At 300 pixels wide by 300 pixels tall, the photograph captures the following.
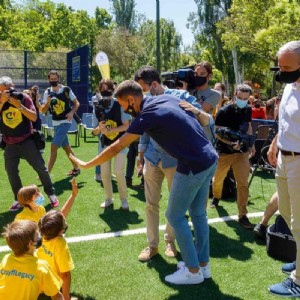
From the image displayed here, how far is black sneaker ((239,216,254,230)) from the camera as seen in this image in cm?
528

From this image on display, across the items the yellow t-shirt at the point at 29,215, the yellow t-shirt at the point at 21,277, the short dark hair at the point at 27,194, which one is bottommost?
the yellow t-shirt at the point at 21,277

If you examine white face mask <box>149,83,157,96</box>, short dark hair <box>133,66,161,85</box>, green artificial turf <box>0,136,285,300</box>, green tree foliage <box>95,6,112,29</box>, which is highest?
green tree foliage <box>95,6,112,29</box>

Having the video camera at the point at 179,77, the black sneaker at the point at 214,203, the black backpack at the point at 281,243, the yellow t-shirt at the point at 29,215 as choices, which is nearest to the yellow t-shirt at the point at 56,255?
the yellow t-shirt at the point at 29,215

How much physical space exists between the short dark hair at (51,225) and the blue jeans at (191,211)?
930 millimetres

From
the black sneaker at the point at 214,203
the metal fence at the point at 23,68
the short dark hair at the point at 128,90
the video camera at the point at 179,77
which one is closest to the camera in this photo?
the short dark hair at the point at 128,90

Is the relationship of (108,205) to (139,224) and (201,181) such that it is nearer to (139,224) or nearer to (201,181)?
(139,224)

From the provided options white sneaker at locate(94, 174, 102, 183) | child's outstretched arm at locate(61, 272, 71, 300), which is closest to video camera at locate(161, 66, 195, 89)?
child's outstretched arm at locate(61, 272, 71, 300)

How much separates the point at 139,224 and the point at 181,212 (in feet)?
6.52

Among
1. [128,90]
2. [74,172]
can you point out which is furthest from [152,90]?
[74,172]

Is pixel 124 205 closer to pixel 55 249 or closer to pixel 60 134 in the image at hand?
pixel 60 134

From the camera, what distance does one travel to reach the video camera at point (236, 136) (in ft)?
17.4

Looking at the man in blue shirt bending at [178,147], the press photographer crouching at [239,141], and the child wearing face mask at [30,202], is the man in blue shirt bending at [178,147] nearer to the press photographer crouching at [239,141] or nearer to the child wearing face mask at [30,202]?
the child wearing face mask at [30,202]

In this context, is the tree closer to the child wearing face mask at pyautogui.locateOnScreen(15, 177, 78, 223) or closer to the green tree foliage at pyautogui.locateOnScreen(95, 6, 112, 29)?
the green tree foliage at pyautogui.locateOnScreen(95, 6, 112, 29)

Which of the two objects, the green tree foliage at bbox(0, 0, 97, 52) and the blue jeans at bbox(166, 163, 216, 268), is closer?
the blue jeans at bbox(166, 163, 216, 268)
